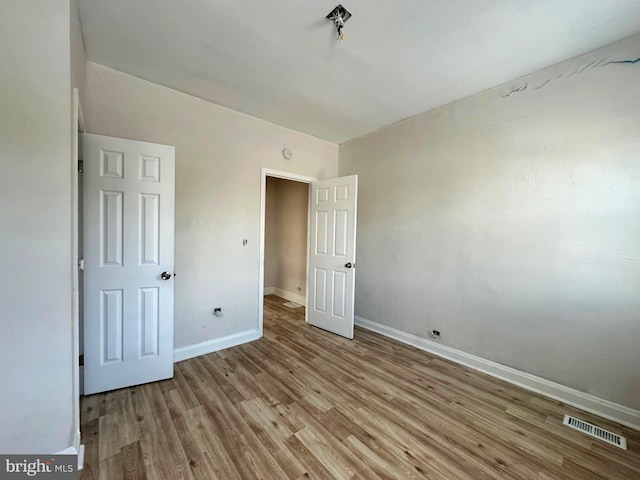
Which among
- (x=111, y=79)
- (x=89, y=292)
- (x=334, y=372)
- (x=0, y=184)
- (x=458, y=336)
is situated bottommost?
(x=334, y=372)

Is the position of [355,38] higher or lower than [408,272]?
higher

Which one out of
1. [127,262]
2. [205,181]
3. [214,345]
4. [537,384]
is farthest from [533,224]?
[127,262]

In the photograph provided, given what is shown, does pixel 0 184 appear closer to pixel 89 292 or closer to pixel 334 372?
pixel 89 292

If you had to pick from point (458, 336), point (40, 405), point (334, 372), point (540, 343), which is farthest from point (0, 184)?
point (540, 343)

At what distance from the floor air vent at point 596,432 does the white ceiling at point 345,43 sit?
9.13 feet

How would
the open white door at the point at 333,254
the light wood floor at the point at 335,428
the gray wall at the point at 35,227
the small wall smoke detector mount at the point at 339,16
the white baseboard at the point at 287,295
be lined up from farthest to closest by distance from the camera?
1. the white baseboard at the point at 287,295
2. the open white door at the point at 333,254
3. the small wall smoke detector mount at the point at 339,16
4. the light wood floor at the point at 335,428
5. the gray wall at the point at 35,227

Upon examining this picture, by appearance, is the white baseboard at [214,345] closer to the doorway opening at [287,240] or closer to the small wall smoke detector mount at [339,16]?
the doorway opening at [287,240]

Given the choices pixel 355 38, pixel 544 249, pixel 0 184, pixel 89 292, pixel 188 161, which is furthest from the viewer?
pixel 188 161

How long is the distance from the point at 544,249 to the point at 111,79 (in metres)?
4.05

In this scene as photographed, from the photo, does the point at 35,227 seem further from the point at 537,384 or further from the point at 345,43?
the point at 537,384

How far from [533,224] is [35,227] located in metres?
3.46

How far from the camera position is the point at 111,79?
227 cm

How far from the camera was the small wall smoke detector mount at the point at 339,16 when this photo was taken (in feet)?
5.30

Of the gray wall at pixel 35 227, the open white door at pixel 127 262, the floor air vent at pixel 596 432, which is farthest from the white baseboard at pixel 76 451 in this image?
the floor air vent at pixel 596 432
